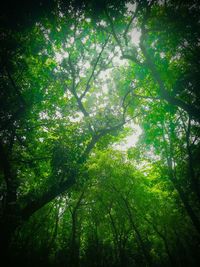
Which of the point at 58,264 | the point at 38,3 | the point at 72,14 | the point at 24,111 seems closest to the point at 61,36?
the point at 72,14

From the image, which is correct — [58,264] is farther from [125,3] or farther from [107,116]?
[125,3]

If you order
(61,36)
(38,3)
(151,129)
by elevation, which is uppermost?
A: (61,36)

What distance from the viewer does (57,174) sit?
28.4 ft

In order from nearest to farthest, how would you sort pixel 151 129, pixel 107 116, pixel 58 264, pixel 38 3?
pixel 38 3 → pixel 107 116 → pixel 151 129 → pixel 58 264

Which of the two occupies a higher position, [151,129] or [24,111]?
[151,129]

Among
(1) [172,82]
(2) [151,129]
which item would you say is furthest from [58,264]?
(1) [172,82]

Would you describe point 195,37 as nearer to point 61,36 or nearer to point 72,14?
point 72,14

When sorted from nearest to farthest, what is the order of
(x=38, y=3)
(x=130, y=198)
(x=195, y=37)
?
(x=38, y=3) → (x=195, y=37) → (x=130, y=198)

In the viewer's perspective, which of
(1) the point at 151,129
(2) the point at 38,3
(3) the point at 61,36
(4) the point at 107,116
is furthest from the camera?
(1) the point at 151,129

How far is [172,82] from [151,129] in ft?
18.0

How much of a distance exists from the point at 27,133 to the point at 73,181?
14.5 feet

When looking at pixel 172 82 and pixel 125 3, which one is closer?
pixel 125 3

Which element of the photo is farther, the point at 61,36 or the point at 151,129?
the point at 151,129

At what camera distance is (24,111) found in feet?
35.5
